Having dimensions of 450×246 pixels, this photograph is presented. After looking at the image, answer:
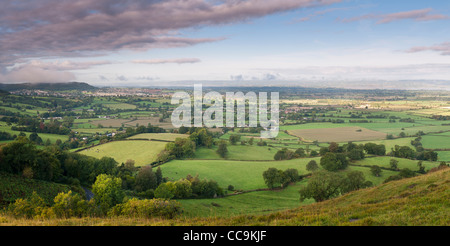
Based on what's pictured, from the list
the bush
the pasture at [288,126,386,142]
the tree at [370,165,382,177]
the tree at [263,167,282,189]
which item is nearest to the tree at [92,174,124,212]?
the bush

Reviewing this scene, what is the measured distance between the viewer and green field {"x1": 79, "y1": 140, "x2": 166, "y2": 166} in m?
65.6

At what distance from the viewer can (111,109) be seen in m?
163

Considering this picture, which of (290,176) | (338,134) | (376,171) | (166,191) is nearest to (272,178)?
(290,176)

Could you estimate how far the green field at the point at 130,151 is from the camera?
6556 centimetres

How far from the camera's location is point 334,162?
172 feet

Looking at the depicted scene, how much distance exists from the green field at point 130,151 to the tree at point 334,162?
142 feet

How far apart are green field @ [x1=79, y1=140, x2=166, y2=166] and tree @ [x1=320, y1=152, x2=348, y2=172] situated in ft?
142

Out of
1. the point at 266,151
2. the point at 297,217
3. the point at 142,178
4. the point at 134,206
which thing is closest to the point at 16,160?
the point at 142,178

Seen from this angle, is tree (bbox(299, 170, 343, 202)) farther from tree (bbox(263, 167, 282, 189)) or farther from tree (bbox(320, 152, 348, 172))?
tree (bbox(320, 152, 348, 172))

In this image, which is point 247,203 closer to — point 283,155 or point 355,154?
point 283,155

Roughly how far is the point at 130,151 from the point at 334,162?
5612cm
